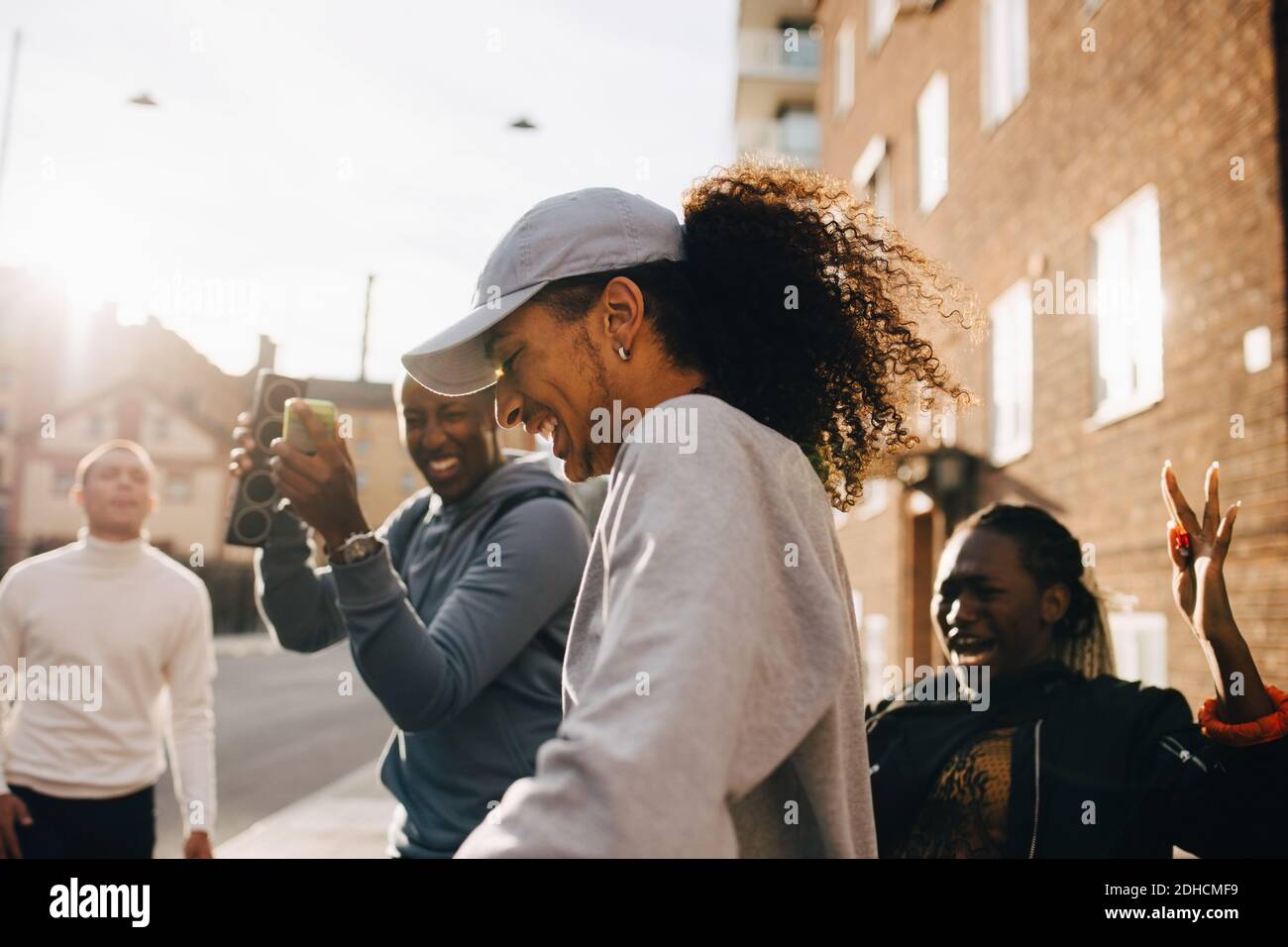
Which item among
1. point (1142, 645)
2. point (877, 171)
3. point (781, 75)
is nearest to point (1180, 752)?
point (1142, 645)

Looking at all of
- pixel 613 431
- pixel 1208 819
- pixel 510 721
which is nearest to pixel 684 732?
pixel 613 431

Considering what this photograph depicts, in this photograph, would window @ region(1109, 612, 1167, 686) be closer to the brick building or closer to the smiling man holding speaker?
the brick building

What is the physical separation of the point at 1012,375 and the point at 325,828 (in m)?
7.00

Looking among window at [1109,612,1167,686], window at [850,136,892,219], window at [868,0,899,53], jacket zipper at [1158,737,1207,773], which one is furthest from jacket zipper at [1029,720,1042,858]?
window at [868,0,899,53]

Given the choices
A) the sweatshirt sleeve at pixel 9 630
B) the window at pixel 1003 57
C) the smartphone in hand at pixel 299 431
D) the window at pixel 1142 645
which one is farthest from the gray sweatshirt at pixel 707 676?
the window at pixel 1003 57

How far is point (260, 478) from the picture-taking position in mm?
2873

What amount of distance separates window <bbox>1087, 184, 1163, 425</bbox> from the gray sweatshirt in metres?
6.88

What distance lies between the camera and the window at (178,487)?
51703 mm

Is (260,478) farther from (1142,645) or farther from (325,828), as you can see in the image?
(1142,645)

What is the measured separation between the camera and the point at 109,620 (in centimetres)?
444

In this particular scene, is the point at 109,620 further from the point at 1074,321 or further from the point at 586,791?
the point at 1074,321

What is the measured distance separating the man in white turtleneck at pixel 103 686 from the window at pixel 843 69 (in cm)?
1634
